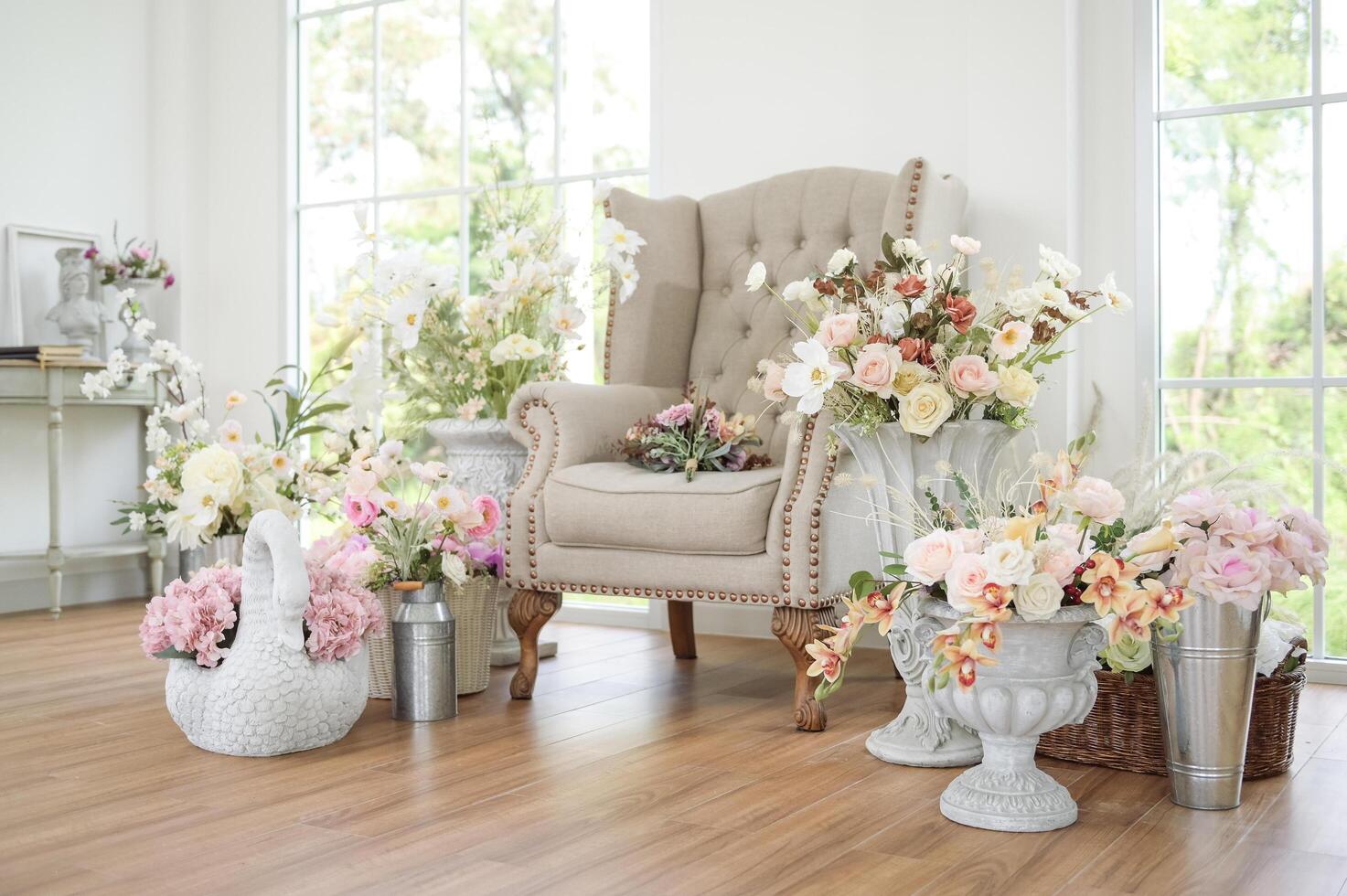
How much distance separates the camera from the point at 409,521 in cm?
271

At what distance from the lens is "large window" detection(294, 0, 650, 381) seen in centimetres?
425

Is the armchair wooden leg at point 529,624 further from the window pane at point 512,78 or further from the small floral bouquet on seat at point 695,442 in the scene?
the window pane at point 512,78

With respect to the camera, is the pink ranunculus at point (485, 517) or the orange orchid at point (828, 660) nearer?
the orange orchid at point (828, 660)

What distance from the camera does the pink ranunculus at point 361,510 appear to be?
266 centimetres

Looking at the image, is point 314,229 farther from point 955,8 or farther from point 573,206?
point 955,8

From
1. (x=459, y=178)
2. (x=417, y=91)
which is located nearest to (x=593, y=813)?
(x=459, y=178)

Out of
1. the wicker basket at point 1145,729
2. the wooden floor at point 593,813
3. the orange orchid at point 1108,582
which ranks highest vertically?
the orange orchid at point 1108,582

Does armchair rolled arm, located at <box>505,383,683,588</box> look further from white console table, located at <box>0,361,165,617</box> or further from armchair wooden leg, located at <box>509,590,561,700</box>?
white console table, located at <box>0,361,165,617</box>

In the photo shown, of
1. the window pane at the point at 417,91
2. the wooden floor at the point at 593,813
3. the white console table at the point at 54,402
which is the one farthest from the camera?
the window pane at the point at 417,91

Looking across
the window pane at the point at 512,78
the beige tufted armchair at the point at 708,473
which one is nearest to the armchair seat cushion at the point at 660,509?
the beige tufted armchair at the point at 708,473

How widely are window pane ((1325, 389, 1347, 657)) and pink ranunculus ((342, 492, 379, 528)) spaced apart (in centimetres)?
231

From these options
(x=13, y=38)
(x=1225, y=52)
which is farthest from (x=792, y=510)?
(x=13, y=38)

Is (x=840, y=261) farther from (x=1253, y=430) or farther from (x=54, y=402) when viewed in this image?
(x=54, y=402)

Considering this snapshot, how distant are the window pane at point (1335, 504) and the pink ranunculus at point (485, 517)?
205 centimetres
